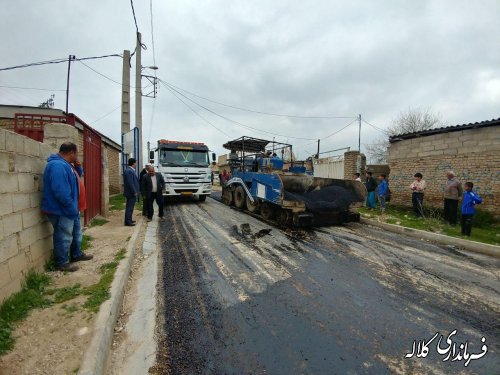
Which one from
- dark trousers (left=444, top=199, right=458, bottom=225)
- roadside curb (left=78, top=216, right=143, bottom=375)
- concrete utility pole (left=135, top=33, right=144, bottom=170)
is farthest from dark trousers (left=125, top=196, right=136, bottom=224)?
dark trousers (left=444, top=199, right=458, bottom=225)

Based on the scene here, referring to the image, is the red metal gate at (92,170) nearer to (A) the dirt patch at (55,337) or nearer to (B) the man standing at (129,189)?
(B) the man standing at (129,189)

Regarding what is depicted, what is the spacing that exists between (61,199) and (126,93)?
10382 mm

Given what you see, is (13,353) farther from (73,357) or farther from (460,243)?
(460,243)

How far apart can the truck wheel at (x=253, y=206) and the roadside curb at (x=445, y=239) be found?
361 centimetres

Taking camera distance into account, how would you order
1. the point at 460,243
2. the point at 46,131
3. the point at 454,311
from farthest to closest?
the point at 460,243 → the point at 46,131 → the point at 454,311

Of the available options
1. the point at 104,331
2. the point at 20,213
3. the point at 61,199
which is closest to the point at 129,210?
the point at 61,199

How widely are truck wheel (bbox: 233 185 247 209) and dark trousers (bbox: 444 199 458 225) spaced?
627 centimetres

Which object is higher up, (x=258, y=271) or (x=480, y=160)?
(x=480, y=160)

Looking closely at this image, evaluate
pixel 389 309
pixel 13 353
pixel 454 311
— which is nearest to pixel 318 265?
pixel 389 309

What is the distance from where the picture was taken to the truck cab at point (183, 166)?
38.7 feet

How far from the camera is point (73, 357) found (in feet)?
7.43

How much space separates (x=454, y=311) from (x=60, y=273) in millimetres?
4920

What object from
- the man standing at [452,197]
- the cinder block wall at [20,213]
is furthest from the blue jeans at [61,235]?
the man standing at [452,197]

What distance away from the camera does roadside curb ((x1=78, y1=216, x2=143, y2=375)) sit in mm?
2174
